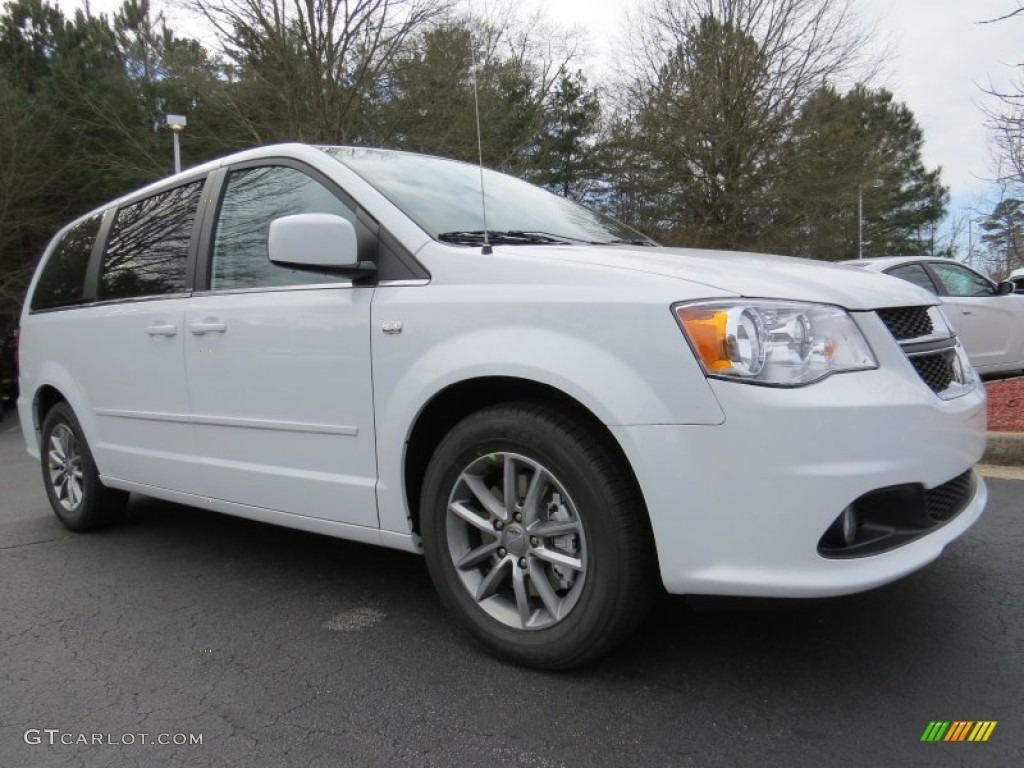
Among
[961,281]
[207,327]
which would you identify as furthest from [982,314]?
[207,327]

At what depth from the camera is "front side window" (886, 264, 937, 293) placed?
24.4ft

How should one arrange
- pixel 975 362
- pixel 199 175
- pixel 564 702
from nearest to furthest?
pixel 564 702, pixel 199 175, pixel 975 362

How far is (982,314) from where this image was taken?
7816mm

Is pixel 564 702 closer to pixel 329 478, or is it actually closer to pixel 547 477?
pixel 547 477

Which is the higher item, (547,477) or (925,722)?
(547,477)

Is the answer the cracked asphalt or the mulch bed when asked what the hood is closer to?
the cracked asphalt

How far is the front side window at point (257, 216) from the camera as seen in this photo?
2965mm

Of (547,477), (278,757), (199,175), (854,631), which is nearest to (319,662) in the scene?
(278,757)

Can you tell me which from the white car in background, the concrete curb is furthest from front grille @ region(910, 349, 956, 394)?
the white car in background

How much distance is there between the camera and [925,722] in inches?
79.0

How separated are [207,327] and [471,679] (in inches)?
71.1

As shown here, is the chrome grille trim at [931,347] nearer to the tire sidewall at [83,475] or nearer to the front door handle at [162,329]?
the front door handle at [162,329]

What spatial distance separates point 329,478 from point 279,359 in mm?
496
